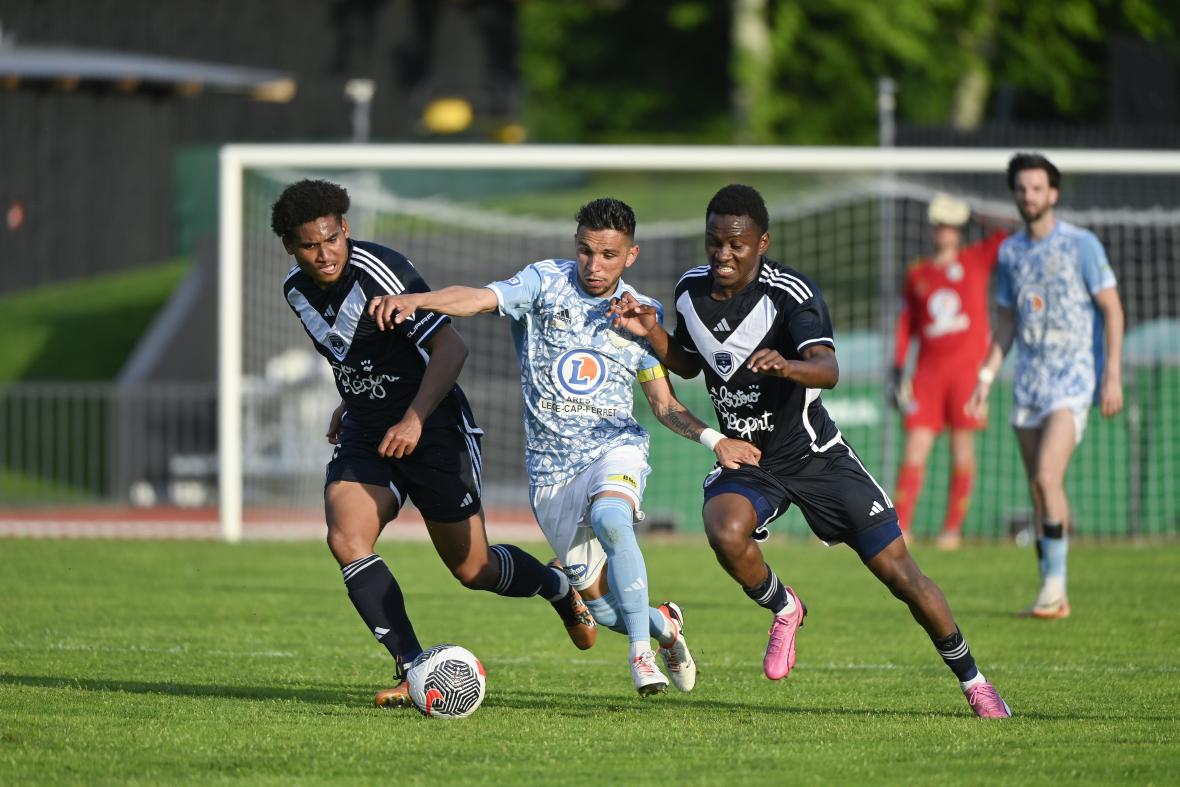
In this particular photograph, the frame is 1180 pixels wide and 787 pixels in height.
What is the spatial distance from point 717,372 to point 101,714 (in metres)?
2.75

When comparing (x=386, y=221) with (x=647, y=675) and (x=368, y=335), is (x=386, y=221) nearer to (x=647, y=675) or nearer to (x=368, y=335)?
(x=368, y=335)

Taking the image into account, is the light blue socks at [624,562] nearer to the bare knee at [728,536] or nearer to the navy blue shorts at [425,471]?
the bare knee at [728,536]

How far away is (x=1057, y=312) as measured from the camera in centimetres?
1025

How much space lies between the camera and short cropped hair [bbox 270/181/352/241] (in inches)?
272

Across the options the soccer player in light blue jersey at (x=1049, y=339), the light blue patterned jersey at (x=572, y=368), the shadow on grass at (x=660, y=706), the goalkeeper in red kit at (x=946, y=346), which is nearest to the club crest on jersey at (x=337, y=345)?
the light blue patterned jersey at (x=572, y=368)

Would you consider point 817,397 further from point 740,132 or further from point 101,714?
point 740,132

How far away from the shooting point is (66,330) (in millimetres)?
22781

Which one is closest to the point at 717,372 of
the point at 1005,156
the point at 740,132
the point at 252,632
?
the point at 252,632

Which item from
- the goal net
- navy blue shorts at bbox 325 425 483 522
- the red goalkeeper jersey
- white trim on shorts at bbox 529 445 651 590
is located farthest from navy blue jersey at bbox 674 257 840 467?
the goal net

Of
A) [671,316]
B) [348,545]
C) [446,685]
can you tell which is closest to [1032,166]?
[348,545]

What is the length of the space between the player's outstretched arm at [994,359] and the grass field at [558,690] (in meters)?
1.23

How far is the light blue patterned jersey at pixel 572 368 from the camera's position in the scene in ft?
23.3

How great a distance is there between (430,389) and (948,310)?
818 cm

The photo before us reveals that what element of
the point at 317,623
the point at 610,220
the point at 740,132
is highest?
the point at 740,132
